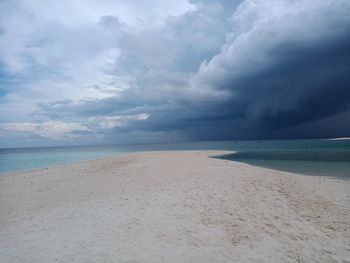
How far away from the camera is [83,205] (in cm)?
1173

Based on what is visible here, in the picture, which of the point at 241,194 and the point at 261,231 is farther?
the point at 241,194

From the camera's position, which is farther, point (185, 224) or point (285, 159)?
point (285, 159)

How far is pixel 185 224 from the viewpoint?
8500 mm

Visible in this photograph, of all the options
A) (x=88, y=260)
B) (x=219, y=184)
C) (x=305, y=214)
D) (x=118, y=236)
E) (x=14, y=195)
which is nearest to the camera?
(x=88, y=260)

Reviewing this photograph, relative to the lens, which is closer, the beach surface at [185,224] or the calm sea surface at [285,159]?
the beach surface at [185,224]

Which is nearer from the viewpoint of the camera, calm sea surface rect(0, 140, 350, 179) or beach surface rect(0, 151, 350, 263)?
beach surface rect(0, 151, 350, 263)

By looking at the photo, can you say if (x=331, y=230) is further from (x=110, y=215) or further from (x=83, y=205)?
(x=83, y=205)

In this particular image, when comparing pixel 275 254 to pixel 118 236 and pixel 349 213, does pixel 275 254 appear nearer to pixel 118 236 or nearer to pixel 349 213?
pixel 118 236

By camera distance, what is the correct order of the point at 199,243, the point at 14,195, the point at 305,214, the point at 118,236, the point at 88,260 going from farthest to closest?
the point at 14,195 < the point at 305,214 < the point at 118,236 < the point at 199,243 < the point at 88,260

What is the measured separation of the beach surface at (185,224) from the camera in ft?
21.8

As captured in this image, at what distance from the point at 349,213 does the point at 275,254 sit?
214 inches

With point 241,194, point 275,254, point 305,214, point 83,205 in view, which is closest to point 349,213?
point 305,214

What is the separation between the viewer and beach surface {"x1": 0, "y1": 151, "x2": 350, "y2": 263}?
663cm

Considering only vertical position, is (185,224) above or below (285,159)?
above
